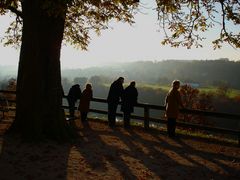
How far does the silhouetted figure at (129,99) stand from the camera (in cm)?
1430

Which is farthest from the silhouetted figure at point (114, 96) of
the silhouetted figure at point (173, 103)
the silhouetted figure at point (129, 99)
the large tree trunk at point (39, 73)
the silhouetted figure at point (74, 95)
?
the large tree trunk at point (39, 73)

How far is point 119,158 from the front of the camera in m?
9.56

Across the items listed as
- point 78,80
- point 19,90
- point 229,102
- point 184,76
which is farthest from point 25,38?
point 184,76

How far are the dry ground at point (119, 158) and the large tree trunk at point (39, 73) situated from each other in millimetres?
633

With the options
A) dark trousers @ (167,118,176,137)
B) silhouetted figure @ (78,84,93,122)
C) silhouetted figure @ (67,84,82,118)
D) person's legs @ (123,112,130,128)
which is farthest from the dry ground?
silhouetted figure @ (67,84,82,118)

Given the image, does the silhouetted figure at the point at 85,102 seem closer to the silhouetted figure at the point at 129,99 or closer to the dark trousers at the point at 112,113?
the dark trousers at the point at 112,113

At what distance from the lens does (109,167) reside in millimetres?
8664

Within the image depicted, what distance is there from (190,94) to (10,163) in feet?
152

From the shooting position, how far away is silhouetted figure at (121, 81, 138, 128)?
46.9 ft

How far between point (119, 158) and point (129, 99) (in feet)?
16.6

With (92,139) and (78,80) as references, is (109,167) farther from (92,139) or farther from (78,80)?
(78,80)

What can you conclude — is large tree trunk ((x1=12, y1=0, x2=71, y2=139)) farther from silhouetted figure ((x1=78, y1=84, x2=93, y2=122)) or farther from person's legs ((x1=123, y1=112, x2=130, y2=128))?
silhouetted figure ((x1=78, y1=84, x2=93, y2=122))

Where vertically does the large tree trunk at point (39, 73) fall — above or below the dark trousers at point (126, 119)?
above

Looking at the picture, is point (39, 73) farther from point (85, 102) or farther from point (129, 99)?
point (85, 102)
